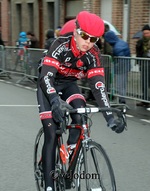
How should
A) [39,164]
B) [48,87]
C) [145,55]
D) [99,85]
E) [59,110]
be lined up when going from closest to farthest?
[59,110] → [48,87] → [99,85] → [39,164] → [145,55]

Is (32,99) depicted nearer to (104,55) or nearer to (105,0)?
(104,55)

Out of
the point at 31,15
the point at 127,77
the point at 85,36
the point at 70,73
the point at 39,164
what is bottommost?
the point at 39,164

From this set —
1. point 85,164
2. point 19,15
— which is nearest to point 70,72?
point 85,164

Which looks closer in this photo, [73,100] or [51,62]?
[51,62]

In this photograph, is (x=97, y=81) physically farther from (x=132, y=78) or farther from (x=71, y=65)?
(x=132, y=78)

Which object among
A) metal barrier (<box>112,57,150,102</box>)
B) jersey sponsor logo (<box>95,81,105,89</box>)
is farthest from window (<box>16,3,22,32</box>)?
jersey sponsor logo (<box>95,81,105,89</box>)

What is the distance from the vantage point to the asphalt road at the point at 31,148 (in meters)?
5.41

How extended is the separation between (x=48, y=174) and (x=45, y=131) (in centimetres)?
39

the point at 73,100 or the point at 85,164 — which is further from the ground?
the point at 73,100

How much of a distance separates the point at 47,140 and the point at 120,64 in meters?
6.76

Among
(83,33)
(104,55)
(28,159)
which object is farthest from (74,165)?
(104,55)

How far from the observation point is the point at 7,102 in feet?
37.1

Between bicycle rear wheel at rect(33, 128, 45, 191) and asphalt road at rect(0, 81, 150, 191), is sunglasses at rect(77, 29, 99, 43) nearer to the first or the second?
bicycle rear wheel at rect(33, 128, 45, 191)

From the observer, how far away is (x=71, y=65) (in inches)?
165
